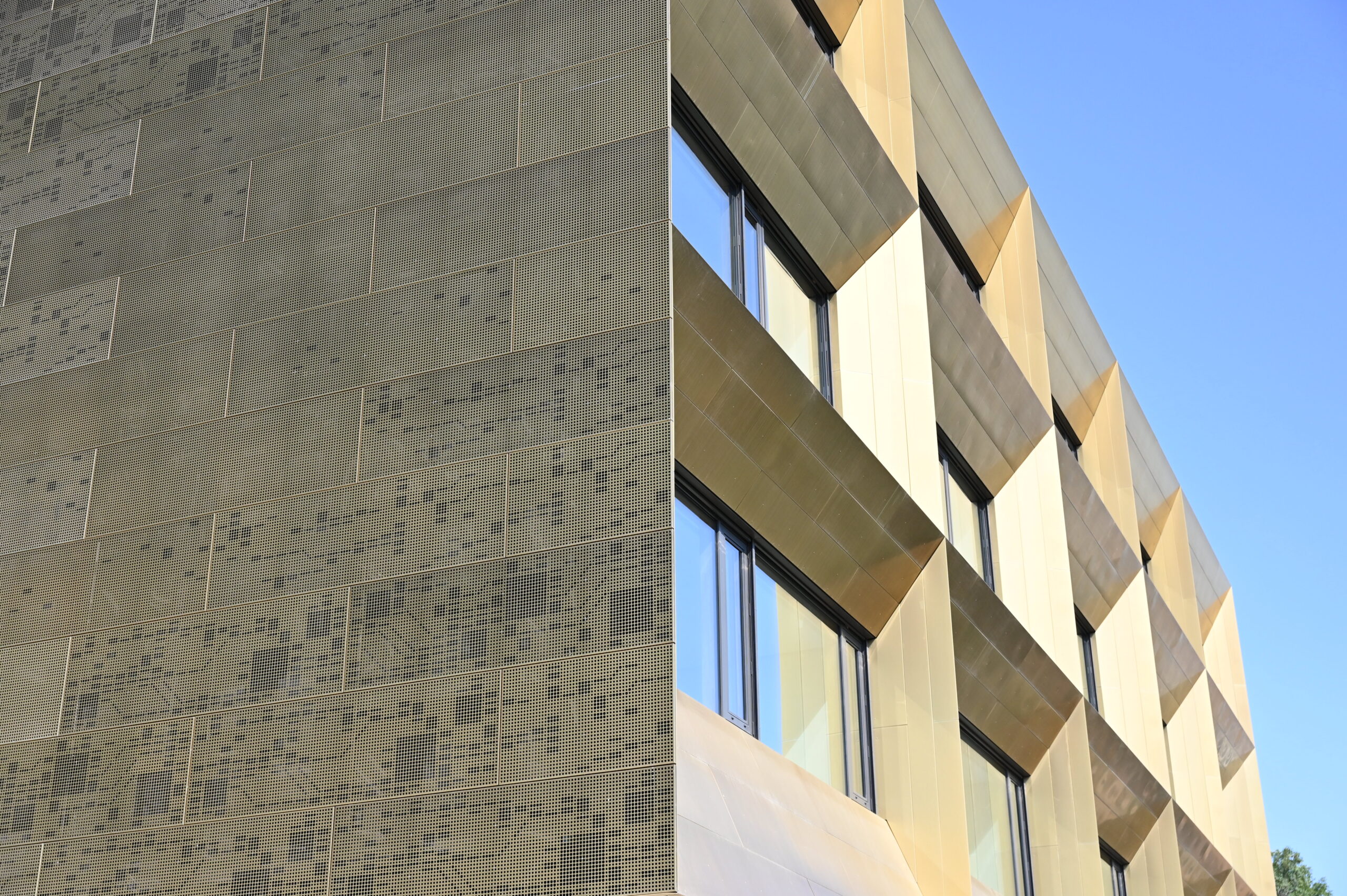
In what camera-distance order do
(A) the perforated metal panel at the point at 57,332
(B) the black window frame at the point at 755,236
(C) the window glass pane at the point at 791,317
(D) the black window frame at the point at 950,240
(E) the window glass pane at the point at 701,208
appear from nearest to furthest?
(A) the perforated metal panel at the point at 57,332 < (E) the window glass pane at the point at 701,208 < (B) the black window frame at the point at 755,236 < (C) the window glass pane at the point at 791,317 < (D) the black window frame at the point at 950,240

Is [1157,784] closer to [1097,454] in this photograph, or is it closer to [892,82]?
[1097,454]

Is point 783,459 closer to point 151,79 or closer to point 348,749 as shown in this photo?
point 348,749

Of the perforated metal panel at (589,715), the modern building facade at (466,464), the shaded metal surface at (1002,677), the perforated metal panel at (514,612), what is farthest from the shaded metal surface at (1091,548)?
the perforated metal panel at (589,715)

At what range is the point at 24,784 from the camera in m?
9.99

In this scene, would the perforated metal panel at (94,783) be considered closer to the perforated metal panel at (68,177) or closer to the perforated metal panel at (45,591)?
the perforated metal panel at (45,591)

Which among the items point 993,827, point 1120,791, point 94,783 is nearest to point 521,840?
point 94,783

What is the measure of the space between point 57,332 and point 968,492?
12827mm

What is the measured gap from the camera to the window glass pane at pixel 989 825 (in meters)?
16.8

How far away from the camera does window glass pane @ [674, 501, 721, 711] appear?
11.1m

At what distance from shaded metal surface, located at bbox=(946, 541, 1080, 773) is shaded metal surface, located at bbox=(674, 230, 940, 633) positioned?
3.56 ft

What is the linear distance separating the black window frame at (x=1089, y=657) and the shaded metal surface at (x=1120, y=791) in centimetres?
123

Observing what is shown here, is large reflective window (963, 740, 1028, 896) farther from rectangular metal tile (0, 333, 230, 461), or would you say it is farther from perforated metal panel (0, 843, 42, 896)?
perforated metal panel (0, 843, 42, 896)

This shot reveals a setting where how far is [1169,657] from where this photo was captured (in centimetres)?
2730

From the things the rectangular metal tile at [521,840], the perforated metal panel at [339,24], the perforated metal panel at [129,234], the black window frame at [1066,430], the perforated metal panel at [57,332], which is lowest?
the rectangular metal tile at [521,840]
